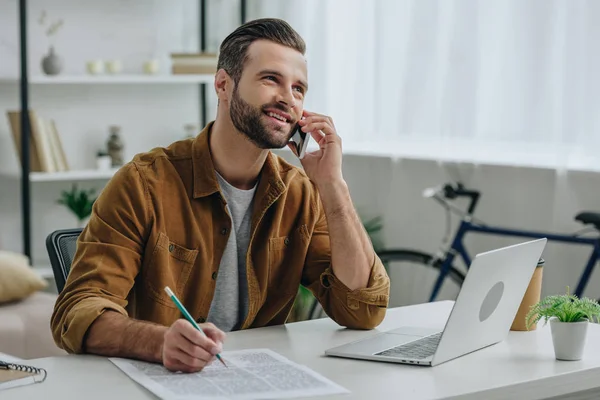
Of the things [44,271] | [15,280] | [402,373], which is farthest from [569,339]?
[44,271]

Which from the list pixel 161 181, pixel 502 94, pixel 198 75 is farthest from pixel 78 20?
pixel 161 181

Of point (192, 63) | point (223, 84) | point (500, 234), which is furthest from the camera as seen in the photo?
point (192, 63)

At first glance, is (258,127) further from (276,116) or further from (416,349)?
(416,349)

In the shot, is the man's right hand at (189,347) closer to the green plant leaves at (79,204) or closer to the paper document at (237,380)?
the paper document at (237,380)

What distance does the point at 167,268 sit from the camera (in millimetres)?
1855

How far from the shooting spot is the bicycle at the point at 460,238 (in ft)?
10.8

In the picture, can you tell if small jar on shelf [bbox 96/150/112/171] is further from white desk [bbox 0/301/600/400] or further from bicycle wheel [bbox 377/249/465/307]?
white desk [bbox 0/301/600/400]

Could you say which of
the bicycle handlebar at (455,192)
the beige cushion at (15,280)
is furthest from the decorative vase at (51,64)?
the bicycle handlebar at (455,192)

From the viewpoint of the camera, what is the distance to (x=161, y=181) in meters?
1.89

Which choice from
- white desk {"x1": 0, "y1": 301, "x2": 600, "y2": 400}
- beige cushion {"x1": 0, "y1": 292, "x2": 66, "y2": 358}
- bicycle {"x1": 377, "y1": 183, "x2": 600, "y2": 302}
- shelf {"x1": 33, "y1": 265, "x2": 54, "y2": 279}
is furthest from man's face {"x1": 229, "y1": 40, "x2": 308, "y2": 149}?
shelf {"x1": 33, "y1": 265, "x2": 54, "y2": 279}

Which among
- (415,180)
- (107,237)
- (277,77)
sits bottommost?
(415,180)

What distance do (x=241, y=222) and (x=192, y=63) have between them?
9.55 ft

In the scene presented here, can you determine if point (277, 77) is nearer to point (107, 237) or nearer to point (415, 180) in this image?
point (107, 237)

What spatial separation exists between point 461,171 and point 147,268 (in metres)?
2.32
